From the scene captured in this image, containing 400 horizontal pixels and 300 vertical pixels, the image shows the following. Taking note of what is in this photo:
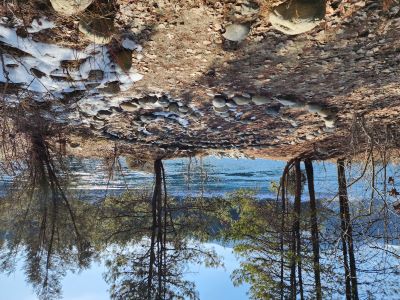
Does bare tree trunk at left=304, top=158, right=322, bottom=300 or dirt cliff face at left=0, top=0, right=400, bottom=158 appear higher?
dirt cliff face at left=0, top=0, right=400, bottom=158

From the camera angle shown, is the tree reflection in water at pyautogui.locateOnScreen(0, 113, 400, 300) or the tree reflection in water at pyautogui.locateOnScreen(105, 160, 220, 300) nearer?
the tree reflection in water at pyautogui.locateOnScreen(0, 113, 400, 300)

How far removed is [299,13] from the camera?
7.38 feet

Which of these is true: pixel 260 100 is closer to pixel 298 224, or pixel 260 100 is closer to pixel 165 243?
pixel 298 224

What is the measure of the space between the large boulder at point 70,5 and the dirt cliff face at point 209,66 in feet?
0.15

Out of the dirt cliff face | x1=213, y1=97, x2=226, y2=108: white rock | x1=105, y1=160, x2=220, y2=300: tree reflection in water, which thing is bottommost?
x1=105, y1=160, x2=220, y2=300: tree reflection in water

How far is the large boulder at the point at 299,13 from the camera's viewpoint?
7.32 feet

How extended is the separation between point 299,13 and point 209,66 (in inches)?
44.9

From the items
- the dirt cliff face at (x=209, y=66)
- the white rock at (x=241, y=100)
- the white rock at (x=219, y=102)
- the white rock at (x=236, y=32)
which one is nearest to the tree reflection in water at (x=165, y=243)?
the dirt cliff face at (x=209, y=66)

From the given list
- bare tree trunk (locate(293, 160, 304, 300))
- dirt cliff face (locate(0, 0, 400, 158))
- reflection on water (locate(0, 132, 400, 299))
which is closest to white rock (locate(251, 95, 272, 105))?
dirt cliff face (locate(0, 0, 400, 158))

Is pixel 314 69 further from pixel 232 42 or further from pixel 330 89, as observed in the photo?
pixel 232 42

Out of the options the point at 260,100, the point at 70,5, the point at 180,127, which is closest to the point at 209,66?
the point at 260,100

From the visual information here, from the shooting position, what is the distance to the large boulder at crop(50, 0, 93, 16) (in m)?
2.26

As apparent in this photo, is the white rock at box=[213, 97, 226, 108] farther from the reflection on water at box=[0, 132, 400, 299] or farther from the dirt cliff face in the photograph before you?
the reflection on water at box=[0, 132, 400, 299]

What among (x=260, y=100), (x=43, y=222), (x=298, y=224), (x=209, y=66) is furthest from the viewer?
(x=298, y=224)
